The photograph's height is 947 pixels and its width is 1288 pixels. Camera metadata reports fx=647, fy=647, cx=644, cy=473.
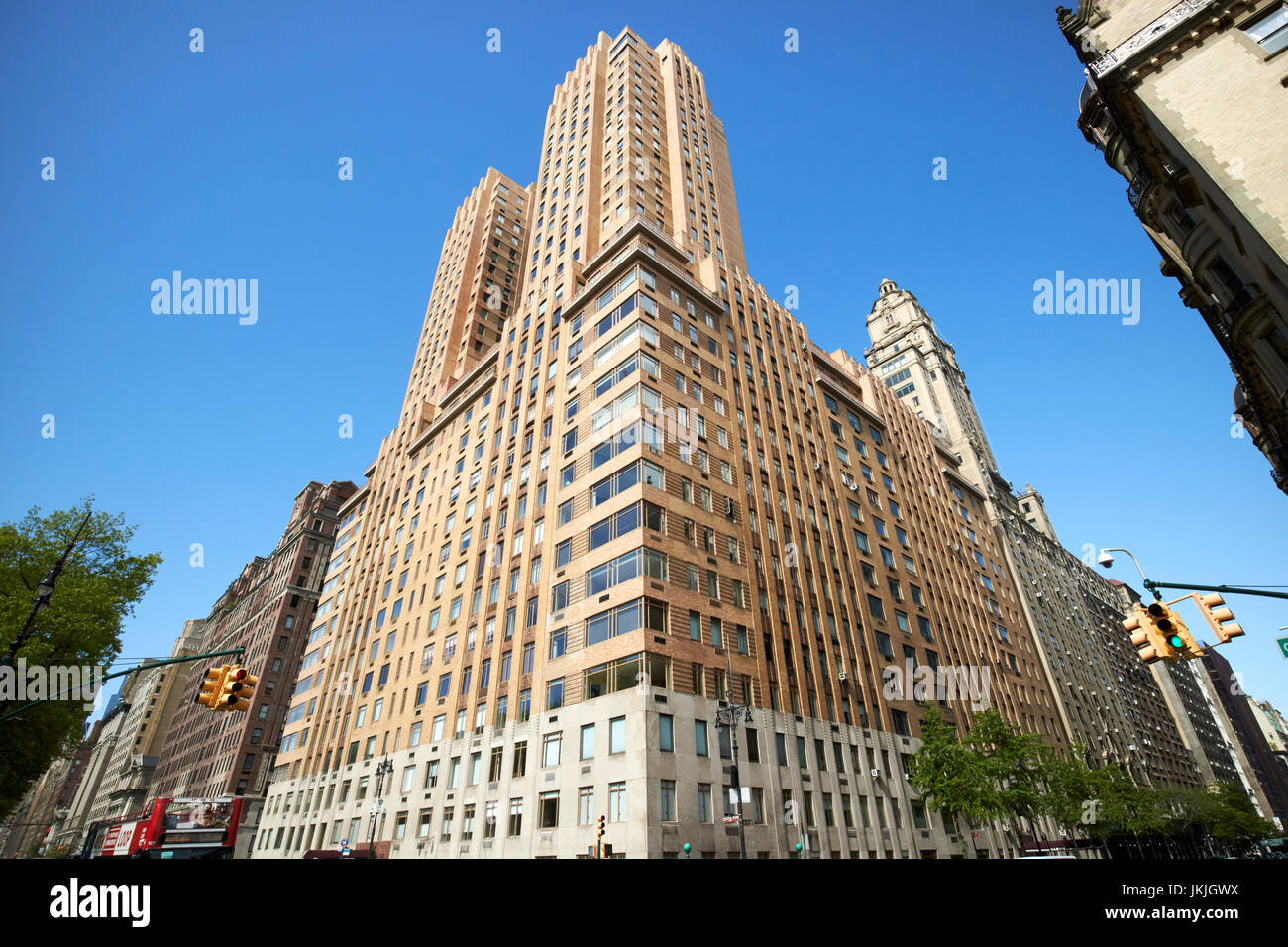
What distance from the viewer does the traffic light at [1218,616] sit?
1557 cm

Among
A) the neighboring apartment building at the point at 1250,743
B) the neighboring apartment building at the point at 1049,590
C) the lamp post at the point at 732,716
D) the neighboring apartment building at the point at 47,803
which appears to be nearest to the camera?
the lamp post at the point at 732,716

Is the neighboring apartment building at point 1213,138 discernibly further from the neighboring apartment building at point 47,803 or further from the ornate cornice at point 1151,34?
the neighboring apartment building at point 47,803

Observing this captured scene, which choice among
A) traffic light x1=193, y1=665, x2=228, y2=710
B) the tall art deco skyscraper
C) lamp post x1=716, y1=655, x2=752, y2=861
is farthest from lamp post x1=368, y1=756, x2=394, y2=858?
traffic light x1=193, y1=665, x2=228, y2=710

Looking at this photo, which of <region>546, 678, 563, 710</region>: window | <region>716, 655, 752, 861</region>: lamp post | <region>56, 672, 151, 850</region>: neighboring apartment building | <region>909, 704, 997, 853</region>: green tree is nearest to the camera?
<region>716, 655, 752, 861</region>: lamp post

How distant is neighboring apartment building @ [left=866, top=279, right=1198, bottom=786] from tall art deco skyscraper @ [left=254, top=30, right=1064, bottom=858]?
8.14 m

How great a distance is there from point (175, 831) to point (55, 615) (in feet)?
43.9

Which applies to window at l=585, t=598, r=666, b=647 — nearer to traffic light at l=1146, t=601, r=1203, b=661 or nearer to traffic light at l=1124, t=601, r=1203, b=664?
traffic light at l=1124, t=601, r=1203, b=664

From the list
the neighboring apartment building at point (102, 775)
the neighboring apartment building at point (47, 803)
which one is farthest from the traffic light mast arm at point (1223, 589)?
the neighboring apartment building at point (47, 803)

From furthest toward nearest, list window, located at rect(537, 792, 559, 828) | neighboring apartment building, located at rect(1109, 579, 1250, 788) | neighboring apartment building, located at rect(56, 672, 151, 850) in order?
neighboring apartment building, located at rect(56, 672, 151, 850), neighboring apartment building, located at rect(1109, 579, 1250, 788), window, located at rect(537, 792, 559, 828)

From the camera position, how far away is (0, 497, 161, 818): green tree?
2836 cm

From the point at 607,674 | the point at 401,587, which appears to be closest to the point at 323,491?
the point at 401,587

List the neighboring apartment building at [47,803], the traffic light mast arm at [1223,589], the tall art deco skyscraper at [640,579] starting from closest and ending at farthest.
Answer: the traffic light mast arm at [1223,589] < the tall art deco skyscraper at [640,579] < the neighboring apartment building at [47,803]

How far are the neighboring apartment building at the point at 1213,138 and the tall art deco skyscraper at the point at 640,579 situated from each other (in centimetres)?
2605

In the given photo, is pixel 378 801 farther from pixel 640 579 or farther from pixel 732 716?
pixel 732 716
